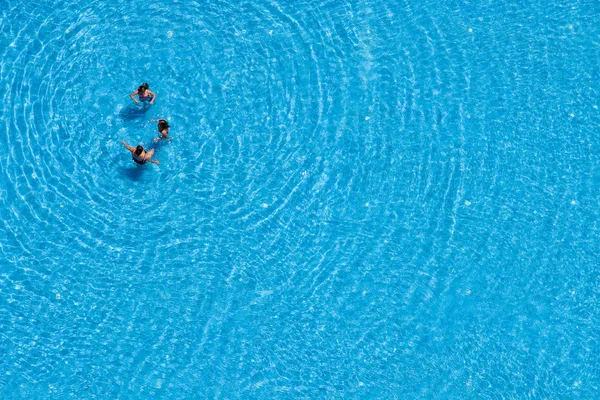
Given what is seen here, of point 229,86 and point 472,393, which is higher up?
point 229,86

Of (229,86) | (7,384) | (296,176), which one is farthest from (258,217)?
(7,384)

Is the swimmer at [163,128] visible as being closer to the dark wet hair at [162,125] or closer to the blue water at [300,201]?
the dark wet hair at [162,125]

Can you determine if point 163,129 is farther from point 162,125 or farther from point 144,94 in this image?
point 144,94

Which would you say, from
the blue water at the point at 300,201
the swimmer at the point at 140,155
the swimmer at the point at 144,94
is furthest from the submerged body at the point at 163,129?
the swimmer at the point at 144,94

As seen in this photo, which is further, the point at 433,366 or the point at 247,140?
the point at 247,140

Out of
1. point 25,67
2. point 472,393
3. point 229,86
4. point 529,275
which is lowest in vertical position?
point 472,393

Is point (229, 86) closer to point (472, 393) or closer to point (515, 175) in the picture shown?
point (515, 175)

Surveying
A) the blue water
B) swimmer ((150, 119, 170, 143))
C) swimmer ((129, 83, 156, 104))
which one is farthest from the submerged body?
swimmer ((129, 83, 156, 104))
